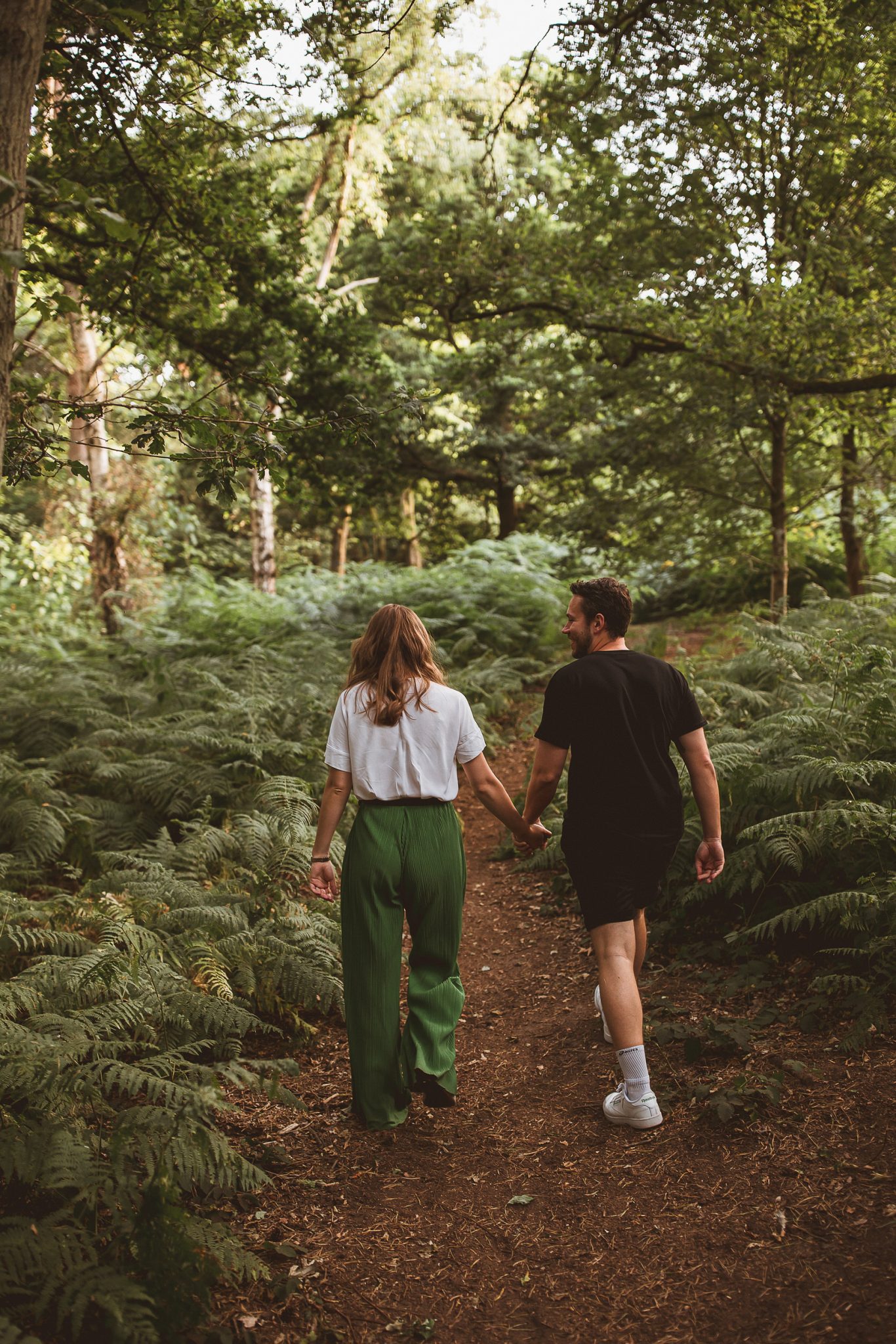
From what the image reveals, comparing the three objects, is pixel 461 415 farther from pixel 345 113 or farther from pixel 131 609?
pixel 345 113

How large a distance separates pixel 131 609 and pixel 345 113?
327 inches

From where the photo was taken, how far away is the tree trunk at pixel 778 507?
36.1ft

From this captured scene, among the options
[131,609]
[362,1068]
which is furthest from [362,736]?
[131,609]

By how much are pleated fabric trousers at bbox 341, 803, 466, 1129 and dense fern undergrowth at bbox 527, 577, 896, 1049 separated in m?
1.67

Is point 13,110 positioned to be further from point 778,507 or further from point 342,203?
point 342,203

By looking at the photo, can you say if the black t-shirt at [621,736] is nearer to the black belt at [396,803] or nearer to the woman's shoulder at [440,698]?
the woman's shoulder at [440,698]

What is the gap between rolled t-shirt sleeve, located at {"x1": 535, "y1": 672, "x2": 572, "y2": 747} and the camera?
3941 mm

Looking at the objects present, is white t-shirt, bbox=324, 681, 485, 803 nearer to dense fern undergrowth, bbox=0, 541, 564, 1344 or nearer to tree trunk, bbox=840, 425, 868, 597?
dense fern undergrowth, bbox=0, 541, 564, 1344

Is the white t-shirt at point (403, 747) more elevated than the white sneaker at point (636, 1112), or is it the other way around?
the white t-shirt at point (403, 747)

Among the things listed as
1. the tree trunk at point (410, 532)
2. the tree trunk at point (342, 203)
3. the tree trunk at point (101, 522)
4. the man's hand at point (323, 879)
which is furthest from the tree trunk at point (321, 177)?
the man's hand at point (323, 879)

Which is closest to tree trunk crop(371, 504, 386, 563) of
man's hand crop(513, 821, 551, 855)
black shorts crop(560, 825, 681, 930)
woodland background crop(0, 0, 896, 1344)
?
woodland background crop(0, 0, 896, 1344)

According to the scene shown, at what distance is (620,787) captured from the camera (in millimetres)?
3877

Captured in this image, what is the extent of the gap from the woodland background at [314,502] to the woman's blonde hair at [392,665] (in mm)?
792

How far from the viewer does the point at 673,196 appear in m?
10.5
